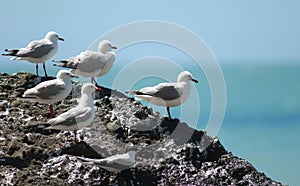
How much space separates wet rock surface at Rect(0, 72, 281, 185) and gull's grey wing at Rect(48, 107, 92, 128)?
462 mm

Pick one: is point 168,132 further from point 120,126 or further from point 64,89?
point 64,89

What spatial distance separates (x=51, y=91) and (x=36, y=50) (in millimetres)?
2642

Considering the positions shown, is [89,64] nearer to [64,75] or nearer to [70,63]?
[70,63]

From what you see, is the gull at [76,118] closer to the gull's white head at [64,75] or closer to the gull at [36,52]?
the gull's white head at [64,75]

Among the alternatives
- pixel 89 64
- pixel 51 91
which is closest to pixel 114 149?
pixel 51 91

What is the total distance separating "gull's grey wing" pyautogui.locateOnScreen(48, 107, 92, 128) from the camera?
13.6 m

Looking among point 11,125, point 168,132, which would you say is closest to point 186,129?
point 168,132

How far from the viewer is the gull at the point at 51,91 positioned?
14.9 metres

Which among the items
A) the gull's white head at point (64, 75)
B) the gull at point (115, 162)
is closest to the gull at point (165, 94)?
the gull's white head at point (64, 75)

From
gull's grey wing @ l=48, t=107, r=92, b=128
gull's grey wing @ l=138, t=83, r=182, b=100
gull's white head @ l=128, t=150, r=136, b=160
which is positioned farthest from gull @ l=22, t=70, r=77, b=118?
gull's white head @ l=128, t=150, r=136, b=160

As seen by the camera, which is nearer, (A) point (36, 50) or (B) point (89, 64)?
(B) point (89, 64)

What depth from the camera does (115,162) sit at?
41.6 ft

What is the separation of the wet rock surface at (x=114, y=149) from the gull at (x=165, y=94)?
10.8 inches

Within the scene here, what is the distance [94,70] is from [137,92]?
1.79m
